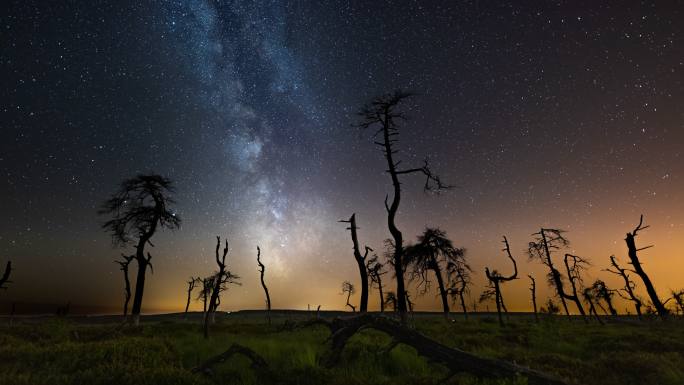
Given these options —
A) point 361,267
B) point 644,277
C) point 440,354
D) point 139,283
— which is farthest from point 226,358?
point 644,277

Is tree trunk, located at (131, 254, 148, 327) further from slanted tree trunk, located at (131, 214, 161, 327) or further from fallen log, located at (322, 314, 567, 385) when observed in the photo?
fallen log, located at (322, 314, 567, 385)

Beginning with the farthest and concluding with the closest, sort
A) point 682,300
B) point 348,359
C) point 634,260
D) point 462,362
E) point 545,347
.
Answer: point 682,300, point 634,260, point 545,347, point 348,359, point 462,362

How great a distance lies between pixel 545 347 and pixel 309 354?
10385 mm

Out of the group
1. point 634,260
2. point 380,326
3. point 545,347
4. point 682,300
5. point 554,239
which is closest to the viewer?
point 380,326

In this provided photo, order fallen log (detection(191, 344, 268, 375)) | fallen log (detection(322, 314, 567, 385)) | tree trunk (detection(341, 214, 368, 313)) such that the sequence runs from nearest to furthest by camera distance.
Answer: fallen log (detection(322, 314, 567, 385)) → fallen log (detection(191, 344, 268, 375)) → tree trunk (detection(341, 214, 368, 313))

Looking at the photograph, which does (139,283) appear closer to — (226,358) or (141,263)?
(141,263)

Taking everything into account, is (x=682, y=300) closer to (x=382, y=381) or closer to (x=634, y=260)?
(x=634, y=260)

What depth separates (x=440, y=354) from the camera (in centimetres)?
628

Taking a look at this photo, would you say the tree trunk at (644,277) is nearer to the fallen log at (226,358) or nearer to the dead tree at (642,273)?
the dead tree at (642,273)

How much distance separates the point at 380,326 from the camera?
730 cm

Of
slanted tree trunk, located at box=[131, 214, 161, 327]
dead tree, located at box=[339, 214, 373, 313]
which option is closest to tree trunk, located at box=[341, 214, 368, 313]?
dead tree, located at box=[339, 214, 373, 313]

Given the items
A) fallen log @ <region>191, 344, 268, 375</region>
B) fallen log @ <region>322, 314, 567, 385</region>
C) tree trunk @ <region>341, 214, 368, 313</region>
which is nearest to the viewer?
fallen log @ <region>322, 314, 567, 385</region>

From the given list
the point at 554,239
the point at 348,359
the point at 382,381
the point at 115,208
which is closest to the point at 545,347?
the point at 348,359

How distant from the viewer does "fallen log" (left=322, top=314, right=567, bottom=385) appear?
5.67 meters
